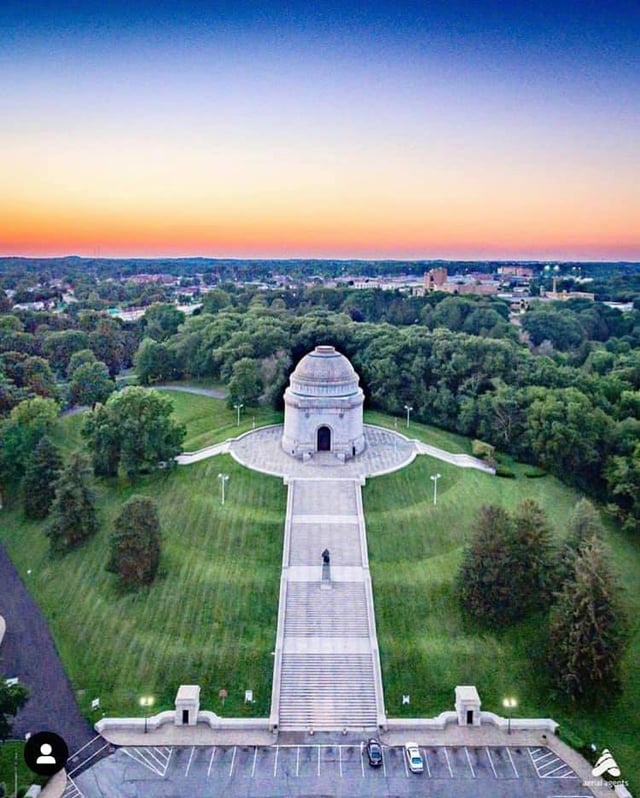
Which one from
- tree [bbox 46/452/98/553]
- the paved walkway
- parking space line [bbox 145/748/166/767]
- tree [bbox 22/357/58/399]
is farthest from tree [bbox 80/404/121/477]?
parking space line [bbox 145/748/166/767]

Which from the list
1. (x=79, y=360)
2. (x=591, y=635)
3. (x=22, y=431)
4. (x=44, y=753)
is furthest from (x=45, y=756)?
(x=79, y=360)

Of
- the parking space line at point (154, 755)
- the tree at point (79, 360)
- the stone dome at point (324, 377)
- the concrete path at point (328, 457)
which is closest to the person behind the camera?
the parking space line at point (154, 755)

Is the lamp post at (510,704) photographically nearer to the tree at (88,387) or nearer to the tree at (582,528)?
the tree at (582,528)

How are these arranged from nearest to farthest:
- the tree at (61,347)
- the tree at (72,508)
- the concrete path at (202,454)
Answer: the tree at (72,508) < the concrete path at (202,454) < the tree at (61,347)

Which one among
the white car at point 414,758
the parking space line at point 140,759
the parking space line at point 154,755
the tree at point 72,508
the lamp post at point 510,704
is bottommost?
the parking space line at point 154,755

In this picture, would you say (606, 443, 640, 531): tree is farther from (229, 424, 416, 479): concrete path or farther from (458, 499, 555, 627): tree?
(229, 424, 416, 479): concrete path

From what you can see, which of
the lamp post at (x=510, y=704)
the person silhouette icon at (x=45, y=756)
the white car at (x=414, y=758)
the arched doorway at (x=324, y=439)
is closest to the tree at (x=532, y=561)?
the lamp post at (x=510, y=704)

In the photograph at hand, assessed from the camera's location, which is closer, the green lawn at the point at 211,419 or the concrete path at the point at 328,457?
the concrete path at the point at 328,457

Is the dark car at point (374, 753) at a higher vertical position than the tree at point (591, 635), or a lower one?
lower
